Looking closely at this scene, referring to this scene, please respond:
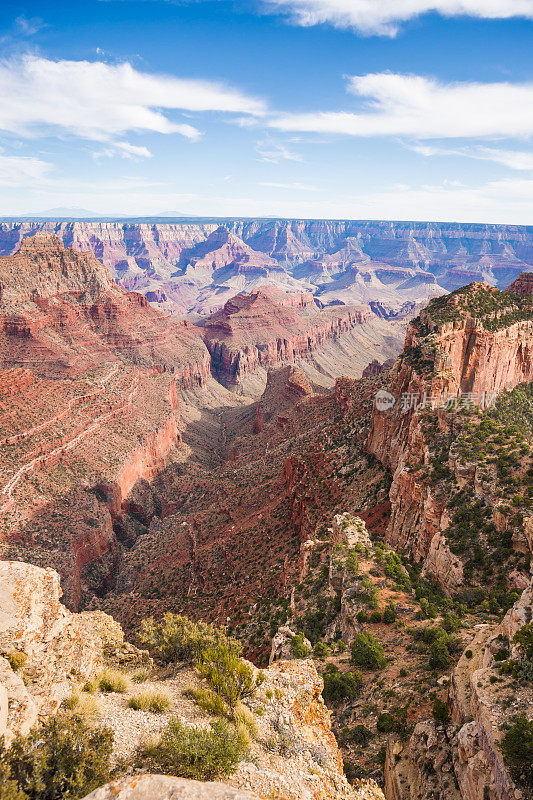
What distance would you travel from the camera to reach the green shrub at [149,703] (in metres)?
14.3

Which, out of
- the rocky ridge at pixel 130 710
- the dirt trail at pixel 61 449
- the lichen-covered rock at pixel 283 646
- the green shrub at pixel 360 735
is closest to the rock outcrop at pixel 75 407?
the dirt trail at pixel 61 449

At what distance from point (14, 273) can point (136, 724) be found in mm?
131129

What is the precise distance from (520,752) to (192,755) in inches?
381

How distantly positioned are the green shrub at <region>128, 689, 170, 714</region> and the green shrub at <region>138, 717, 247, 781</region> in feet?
7.81

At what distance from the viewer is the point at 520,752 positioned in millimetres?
12398

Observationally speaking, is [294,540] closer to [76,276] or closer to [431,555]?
[431,555]

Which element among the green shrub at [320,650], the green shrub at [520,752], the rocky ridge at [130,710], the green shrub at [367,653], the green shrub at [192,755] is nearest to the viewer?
the green shrub at [192,755]

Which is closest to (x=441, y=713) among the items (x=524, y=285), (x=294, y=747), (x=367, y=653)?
(x=294, y=747)

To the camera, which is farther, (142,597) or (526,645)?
(142,597)

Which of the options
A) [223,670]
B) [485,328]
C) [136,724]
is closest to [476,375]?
[485,328]

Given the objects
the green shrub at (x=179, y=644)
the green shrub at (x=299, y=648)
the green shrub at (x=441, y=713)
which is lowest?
the green shrub at (x=299, y=648)

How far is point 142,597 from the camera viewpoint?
53.2 m

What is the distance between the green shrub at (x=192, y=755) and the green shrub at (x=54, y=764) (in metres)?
1.27

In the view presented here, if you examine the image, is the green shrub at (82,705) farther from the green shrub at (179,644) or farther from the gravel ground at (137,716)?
the green shrub at (179,644)
